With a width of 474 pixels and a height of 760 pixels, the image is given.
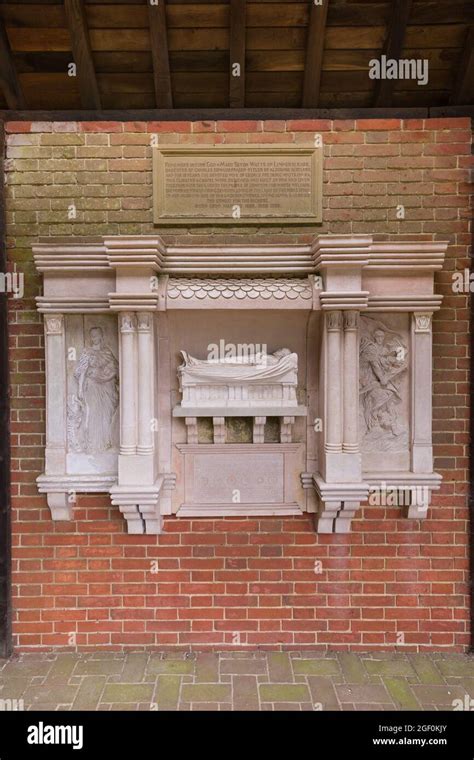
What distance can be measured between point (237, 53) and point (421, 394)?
275 cm

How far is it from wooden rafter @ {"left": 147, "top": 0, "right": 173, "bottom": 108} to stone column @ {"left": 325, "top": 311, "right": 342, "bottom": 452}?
2018mm

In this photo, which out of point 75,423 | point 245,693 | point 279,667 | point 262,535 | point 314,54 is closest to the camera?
point 245,693

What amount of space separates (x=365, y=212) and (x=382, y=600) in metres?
2.98

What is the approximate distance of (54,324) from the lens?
3.23m

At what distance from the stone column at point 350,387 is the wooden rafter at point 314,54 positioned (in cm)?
167

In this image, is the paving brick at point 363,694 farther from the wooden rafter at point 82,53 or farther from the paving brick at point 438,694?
the wooden rafter at point 82,53

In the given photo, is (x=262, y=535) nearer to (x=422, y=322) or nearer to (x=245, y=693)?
(x=245, y=693)

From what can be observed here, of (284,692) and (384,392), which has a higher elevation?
(384,392)

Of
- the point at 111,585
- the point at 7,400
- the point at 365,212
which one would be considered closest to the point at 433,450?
the point at 365,212

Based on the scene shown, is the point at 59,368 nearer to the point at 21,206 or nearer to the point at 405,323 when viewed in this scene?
the point at 21,206

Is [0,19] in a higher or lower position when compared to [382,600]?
higher

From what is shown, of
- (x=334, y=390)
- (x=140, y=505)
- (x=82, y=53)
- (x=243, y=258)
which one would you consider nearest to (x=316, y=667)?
(x=140, y=505)

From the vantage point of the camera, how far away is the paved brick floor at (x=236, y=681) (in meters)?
2.88

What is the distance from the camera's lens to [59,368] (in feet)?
10.7
